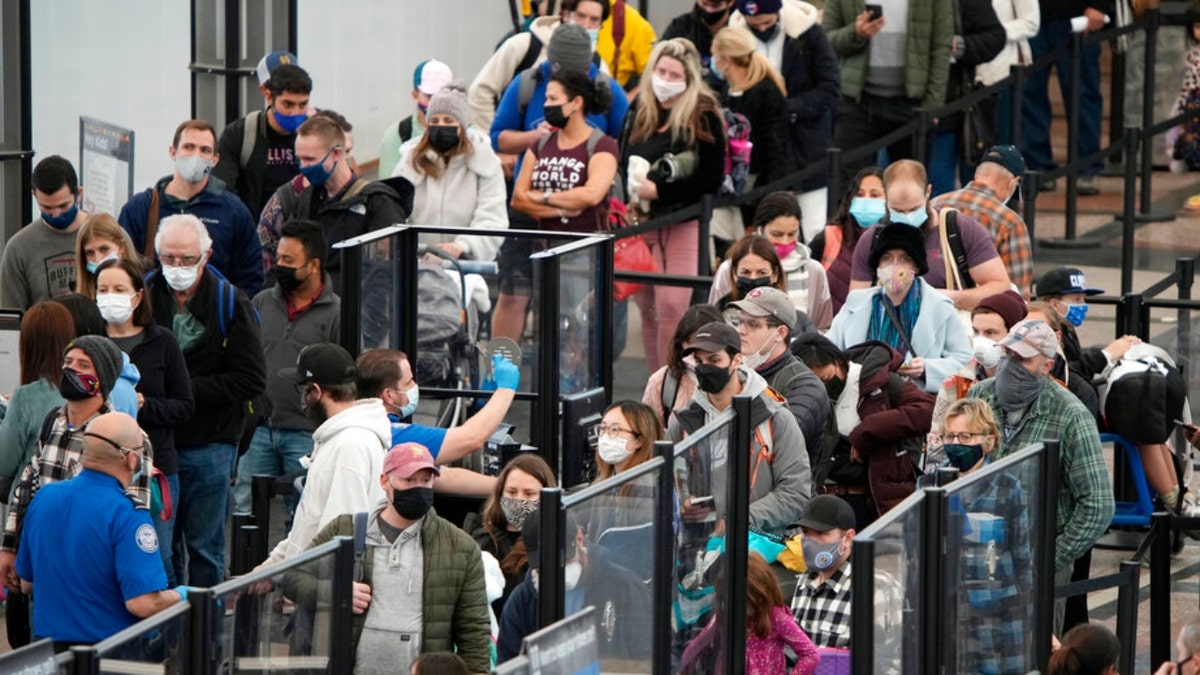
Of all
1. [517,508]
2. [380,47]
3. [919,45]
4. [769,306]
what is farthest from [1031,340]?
[380,47]

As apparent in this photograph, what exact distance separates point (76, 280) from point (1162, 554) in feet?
16.4

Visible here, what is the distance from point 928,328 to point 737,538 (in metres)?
2.66

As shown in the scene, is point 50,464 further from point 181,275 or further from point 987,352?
point 987,352

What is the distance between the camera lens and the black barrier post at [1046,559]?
7.79 metres

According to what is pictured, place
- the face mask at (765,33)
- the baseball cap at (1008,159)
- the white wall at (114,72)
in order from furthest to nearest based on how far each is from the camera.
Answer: the white wall at (114,72), the face mask at (765,33), the baseball cap at (1008,159)

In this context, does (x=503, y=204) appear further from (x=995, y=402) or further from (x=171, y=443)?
(x=995, y=402)

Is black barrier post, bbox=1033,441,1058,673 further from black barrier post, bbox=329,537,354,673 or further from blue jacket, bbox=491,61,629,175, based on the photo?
blue jacket, bbox=491,61,629,175

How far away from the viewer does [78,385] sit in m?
8.87

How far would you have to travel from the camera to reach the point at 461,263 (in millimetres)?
10461

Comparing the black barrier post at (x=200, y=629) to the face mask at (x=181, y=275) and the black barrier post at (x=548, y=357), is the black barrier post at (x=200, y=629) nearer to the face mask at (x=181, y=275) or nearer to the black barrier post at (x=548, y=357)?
the black barrier post at (x=548, y=357)

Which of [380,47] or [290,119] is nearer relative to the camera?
[290,119]

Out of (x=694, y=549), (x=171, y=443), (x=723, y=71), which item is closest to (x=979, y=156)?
(x=723, y=71)

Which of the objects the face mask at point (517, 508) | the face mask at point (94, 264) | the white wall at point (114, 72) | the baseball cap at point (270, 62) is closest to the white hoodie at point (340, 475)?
the face mask at point (517, 508)

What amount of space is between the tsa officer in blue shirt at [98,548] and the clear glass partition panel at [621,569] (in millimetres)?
1663
